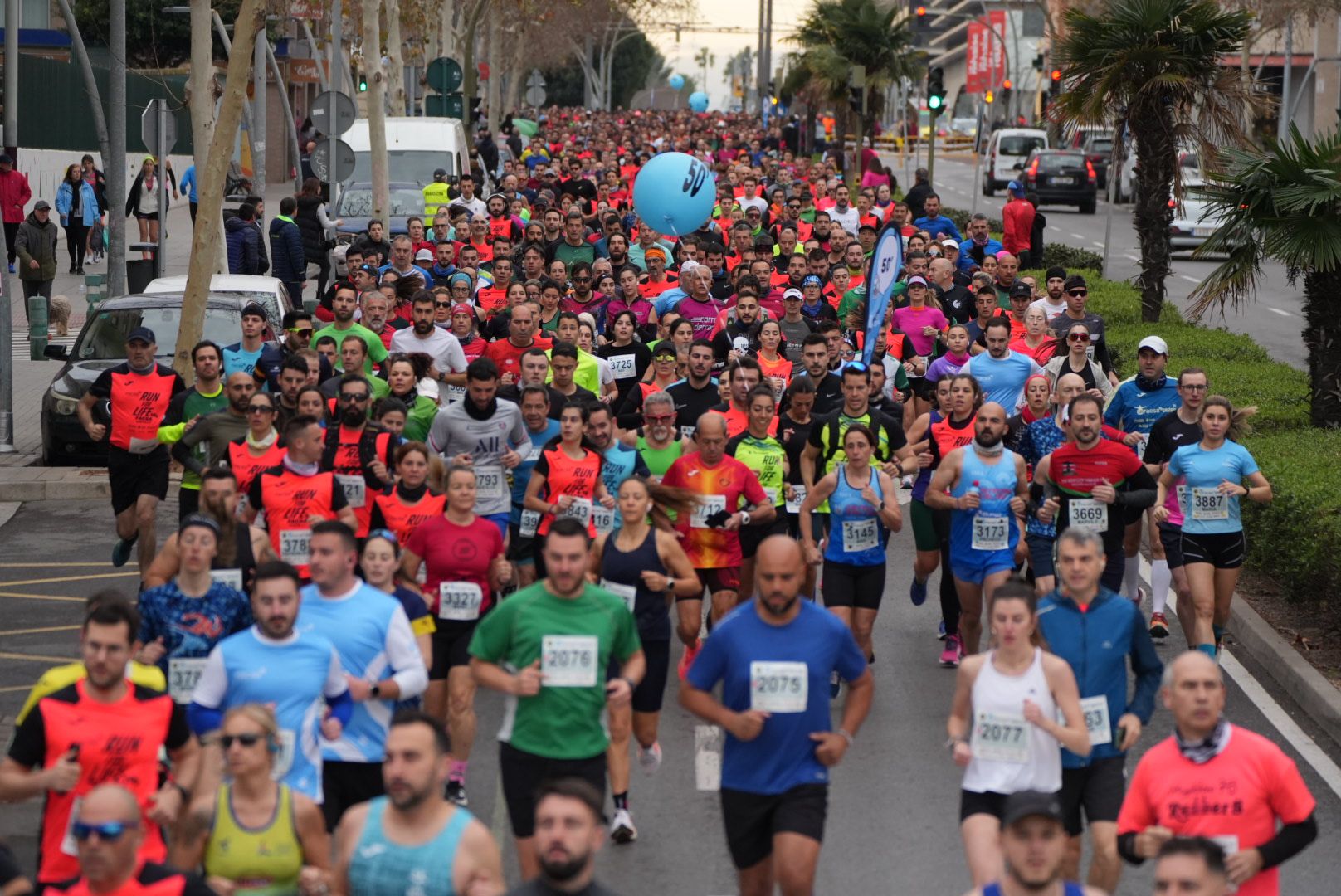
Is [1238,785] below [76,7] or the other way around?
below

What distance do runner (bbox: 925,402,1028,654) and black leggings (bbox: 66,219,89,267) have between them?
25.0 metres

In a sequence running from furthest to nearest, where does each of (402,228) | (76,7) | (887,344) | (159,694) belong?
(76,7) → (402,228) → (887,344) → (159,694)

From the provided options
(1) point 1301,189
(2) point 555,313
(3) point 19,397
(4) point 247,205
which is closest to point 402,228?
(4) point 247,205

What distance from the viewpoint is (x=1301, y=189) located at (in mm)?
15594

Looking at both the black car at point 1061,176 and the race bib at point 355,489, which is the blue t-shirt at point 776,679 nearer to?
the race bib at point 355,489

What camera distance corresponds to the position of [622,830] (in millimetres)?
8805

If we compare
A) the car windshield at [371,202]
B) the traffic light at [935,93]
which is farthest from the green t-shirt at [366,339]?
the traffic light at [935,93]

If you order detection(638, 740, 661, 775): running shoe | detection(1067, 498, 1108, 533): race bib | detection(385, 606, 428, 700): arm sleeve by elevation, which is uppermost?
detection(385, 606, 428, 700): arm sleeve

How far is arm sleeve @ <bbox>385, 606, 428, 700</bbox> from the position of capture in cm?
749

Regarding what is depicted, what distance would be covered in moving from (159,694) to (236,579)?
1946 mm

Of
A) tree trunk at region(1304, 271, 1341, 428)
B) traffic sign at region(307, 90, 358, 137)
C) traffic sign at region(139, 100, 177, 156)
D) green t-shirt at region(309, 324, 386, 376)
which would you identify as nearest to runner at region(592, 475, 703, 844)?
green t-shirt at region(309, 324, 386, 376)

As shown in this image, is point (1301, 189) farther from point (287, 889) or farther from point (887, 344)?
point (287, 889)

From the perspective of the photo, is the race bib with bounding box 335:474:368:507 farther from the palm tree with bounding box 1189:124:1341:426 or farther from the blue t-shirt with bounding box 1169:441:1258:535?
the palm tree with bounding box 1189:124:1341:426

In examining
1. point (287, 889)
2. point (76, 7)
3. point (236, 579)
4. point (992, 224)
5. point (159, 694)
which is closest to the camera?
point (287, 889)
